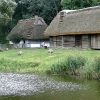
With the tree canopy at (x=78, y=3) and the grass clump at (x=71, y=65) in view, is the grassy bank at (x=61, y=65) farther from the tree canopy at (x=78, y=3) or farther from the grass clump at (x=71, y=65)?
the tree canopy at (x=78, y=3)

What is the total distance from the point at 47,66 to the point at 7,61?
18.9ft

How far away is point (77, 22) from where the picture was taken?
135 ft

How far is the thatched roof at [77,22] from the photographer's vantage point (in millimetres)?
38156

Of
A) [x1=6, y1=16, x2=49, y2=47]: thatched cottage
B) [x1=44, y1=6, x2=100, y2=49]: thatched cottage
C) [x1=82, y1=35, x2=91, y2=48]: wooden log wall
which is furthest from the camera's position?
[x1=6, y1=16, x2=49, y2=47]: thatched cottage

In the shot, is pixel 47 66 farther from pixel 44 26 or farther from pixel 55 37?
pixel 44 26

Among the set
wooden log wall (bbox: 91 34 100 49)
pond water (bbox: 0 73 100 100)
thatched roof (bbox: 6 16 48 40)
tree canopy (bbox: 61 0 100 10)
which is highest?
tree canopy (bbox: 61 0 100 10)

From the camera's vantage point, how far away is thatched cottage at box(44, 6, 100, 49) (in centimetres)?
3831

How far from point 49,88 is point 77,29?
22.6 m

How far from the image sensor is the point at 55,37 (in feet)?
153

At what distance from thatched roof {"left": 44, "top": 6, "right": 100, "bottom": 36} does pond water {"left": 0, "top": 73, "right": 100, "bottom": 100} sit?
16772 millimetres

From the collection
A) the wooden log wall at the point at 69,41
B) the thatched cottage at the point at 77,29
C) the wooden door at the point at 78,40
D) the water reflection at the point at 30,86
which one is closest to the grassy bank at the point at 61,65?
the water reflection at the point at 30,86

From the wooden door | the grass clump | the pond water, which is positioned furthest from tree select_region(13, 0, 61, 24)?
the pond water

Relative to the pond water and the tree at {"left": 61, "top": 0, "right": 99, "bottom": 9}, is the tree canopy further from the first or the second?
the pond water

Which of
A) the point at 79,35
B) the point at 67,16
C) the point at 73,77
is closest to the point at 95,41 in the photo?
the point at 79,35
